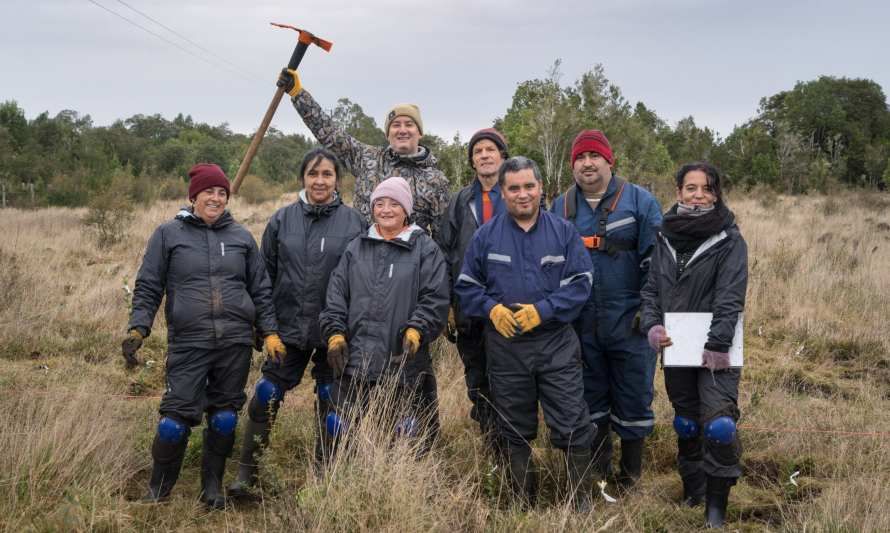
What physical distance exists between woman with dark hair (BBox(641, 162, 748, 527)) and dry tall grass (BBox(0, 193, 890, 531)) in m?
0.36

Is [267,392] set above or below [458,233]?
below

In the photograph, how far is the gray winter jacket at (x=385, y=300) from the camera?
372cm

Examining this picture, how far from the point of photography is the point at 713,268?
12.0 ft

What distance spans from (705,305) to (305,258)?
2335 mm

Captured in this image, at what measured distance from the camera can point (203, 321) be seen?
147 inches

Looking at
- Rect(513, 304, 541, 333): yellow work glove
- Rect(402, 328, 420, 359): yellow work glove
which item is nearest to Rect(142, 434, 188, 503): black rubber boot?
Rect(402, 328, 420, 359): yellow work glove

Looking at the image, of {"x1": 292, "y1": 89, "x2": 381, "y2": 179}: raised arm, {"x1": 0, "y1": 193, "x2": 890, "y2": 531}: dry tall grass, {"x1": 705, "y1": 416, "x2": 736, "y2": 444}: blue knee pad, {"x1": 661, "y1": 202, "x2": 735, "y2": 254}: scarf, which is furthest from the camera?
{"x1": 292, "y1": 89, "x2": 381, "y2": 179}: raised arm

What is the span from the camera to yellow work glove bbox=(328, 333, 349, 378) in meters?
3.65

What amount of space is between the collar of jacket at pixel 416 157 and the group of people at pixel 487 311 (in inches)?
21.8

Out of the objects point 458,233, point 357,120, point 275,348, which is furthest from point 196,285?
point 357,120

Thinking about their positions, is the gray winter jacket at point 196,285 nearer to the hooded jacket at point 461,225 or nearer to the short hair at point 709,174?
the hooded jacket at point 461,225

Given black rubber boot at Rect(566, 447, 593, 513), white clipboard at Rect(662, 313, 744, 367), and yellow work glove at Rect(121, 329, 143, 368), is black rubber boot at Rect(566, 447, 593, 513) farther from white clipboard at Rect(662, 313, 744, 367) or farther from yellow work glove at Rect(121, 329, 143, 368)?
yellow work glove at Rect(121, 329, 143, 368)

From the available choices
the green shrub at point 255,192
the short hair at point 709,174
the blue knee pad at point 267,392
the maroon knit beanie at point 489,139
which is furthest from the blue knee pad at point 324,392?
the green shrub at point 255,192

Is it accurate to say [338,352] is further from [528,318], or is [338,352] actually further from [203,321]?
[528,318]
